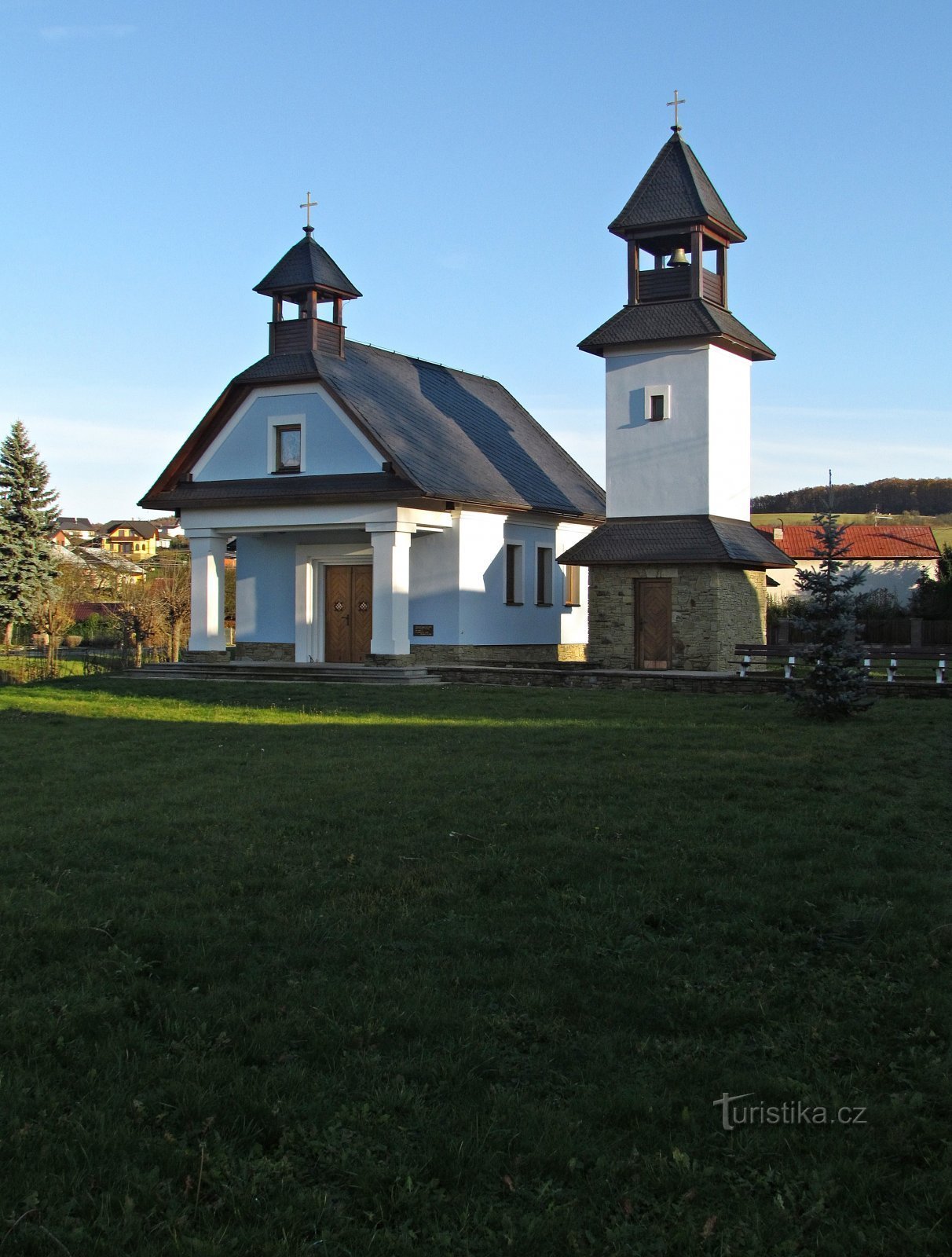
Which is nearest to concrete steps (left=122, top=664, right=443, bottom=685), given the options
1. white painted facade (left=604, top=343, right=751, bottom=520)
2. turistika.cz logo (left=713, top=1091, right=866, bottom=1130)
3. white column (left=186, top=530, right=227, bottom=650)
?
white column (left=186, top=530, right=227, bottom=650)

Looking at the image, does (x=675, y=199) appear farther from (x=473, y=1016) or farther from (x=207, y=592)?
(x=473, y=1016)

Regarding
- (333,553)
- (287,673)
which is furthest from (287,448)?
(287,673)

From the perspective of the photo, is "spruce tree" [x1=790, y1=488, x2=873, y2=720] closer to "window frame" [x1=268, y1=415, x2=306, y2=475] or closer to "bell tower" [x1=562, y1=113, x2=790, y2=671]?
"bell tower" [x1=562, y1=113, x2=790, y2=671]

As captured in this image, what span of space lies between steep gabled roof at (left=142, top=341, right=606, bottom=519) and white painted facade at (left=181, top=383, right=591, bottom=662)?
0.43 meters

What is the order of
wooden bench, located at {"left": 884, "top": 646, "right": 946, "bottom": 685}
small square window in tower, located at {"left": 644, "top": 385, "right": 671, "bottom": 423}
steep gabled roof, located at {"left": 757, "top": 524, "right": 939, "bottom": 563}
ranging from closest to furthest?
wooden bench, located at {"left": 884, "top": 646, "right": 946, "bottom": 685} < small square window in tower, located at {"left": 644, "top": 385, "right": 671, "bottom": 423} < steep gabled roof, located at {"left": 757, "top": 524, "right": 939, "bottom": 563}

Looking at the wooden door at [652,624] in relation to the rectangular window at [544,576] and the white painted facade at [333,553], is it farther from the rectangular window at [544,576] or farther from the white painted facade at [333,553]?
the rectangular window at [544,576]

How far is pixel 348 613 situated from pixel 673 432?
9.23 m

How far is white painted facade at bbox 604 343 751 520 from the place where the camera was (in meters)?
28.9

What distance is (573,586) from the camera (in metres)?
35.7

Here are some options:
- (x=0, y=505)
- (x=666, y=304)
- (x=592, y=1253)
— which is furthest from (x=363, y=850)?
(x=0, y=505)

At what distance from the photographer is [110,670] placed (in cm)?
3044

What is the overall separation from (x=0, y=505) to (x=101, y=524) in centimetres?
11537

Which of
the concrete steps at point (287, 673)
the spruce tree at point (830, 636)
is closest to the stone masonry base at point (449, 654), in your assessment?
the concrete steps at point (287, 673)

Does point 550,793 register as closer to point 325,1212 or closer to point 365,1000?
point 365,1000
